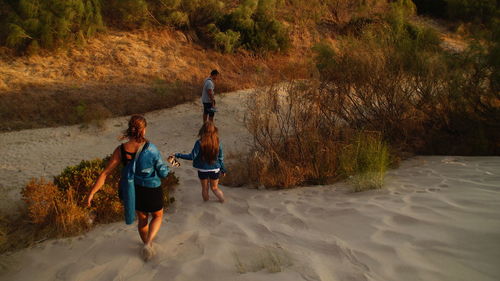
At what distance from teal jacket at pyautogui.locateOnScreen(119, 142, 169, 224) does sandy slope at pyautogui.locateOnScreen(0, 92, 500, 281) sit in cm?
69

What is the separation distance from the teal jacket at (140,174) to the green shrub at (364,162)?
3123mm

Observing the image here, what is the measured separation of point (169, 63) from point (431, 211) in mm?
13372

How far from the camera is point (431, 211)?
4160 millimetres

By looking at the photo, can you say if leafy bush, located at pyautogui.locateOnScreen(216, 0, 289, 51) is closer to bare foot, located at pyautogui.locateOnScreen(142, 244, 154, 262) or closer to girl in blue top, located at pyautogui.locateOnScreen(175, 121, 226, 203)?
girl in blue top, located at pyautogui.locateOnScreen(175, 121, 226, 203)

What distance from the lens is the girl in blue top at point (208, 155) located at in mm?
5180

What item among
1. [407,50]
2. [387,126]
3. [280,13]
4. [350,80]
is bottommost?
[387,126]

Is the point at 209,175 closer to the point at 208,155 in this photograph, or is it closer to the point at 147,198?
the point at 208,155

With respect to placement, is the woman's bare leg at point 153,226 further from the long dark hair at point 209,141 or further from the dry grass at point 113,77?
the dry grass at point 113,77

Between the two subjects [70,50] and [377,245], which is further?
[70,50]

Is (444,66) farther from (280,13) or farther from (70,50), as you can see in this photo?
(280,13)

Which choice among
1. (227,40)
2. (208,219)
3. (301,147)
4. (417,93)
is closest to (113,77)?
(227,40)

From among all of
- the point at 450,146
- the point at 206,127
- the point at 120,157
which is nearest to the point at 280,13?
the point at 450,146

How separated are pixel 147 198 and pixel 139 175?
280mm

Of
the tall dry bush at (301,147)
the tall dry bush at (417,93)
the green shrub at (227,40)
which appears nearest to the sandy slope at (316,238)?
the tall dry bush at (301,147)
